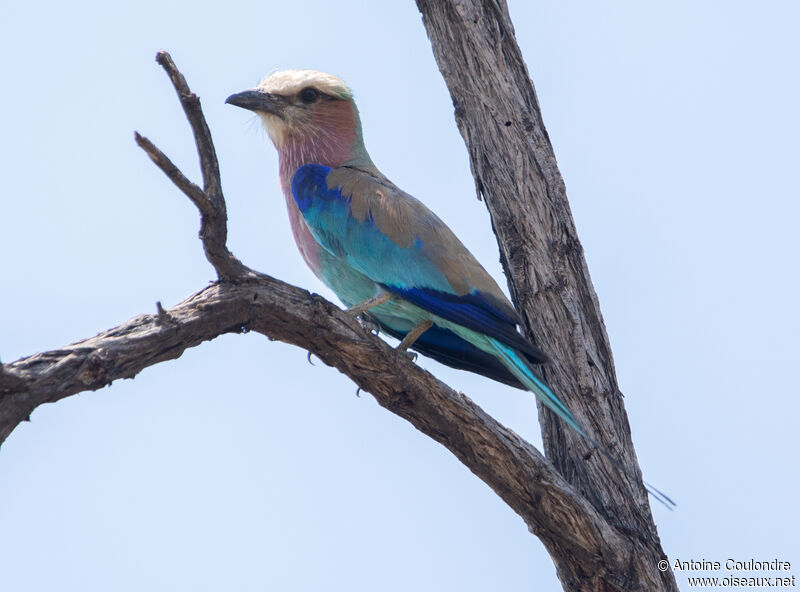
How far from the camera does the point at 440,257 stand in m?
4.77

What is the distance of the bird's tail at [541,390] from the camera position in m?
4.23

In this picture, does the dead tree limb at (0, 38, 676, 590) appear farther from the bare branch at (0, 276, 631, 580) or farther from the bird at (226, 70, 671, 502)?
the bird at (226, 70, 671, 502)

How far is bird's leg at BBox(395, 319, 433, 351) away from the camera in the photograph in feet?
16.0

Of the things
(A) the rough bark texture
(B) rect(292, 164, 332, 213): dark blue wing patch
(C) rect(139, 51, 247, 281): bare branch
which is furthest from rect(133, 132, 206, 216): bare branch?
(A) the rough bark texture

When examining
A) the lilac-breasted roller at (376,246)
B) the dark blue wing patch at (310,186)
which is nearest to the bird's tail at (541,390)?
the lilac-breasted roller at (376,246)

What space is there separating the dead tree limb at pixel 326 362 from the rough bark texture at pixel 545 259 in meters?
0.10

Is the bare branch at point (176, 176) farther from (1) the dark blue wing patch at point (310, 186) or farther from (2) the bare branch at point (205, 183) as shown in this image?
(1) the dark blue wing patch at point (310, 186)

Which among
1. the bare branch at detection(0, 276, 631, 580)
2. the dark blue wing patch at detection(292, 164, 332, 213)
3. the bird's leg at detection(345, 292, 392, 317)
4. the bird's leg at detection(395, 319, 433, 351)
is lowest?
the bare branch at detection(0, 276, 631, 580)

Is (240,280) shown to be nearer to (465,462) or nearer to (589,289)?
(465,462)

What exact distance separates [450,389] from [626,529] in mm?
964

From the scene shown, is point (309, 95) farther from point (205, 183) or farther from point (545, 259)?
point (205, 183)

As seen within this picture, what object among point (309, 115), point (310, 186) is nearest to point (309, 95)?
point (309, 115)

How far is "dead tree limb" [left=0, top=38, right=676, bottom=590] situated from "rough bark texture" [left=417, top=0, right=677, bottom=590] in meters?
0.10

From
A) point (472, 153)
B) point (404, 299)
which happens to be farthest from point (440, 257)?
point (472, 153)
